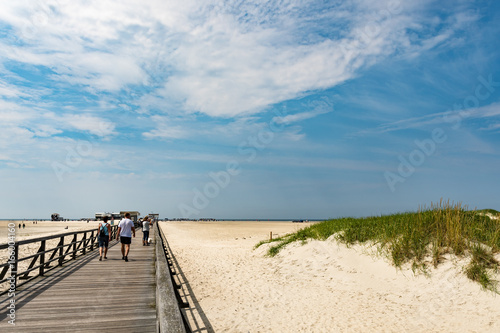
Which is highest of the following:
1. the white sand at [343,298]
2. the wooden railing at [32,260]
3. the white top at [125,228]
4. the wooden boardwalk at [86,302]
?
the white top at [125,228]

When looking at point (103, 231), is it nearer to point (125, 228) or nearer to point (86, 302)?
point (125, 228)

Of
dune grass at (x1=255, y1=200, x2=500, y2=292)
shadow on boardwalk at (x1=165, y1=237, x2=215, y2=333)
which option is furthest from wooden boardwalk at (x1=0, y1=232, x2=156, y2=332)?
dune grass at (x1=255, y1=200, x2=500, y2=292)

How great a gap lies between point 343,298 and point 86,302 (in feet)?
24.1

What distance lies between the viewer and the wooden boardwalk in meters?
5.30

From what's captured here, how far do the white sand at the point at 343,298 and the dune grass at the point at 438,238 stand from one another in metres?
0.39

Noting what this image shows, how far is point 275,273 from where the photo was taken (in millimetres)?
14047

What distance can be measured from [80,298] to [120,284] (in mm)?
1513

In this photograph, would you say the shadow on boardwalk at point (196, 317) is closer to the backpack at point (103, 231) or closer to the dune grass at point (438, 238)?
the backpack at point (103, 231)

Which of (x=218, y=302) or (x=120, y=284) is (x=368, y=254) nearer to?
(x=218, y=302)

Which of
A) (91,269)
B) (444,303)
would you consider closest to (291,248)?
(444,303)

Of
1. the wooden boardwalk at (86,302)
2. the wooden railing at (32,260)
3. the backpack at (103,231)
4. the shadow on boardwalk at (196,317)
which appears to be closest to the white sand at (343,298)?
the shadow on boardwalk at (196,317)


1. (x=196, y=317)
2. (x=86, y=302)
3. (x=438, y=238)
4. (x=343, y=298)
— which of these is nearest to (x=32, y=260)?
(x=86, y=302)

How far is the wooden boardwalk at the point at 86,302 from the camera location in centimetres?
530

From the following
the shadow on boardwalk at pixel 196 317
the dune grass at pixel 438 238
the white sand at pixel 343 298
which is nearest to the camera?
the shadow on boardwalk at pixel 196 317
